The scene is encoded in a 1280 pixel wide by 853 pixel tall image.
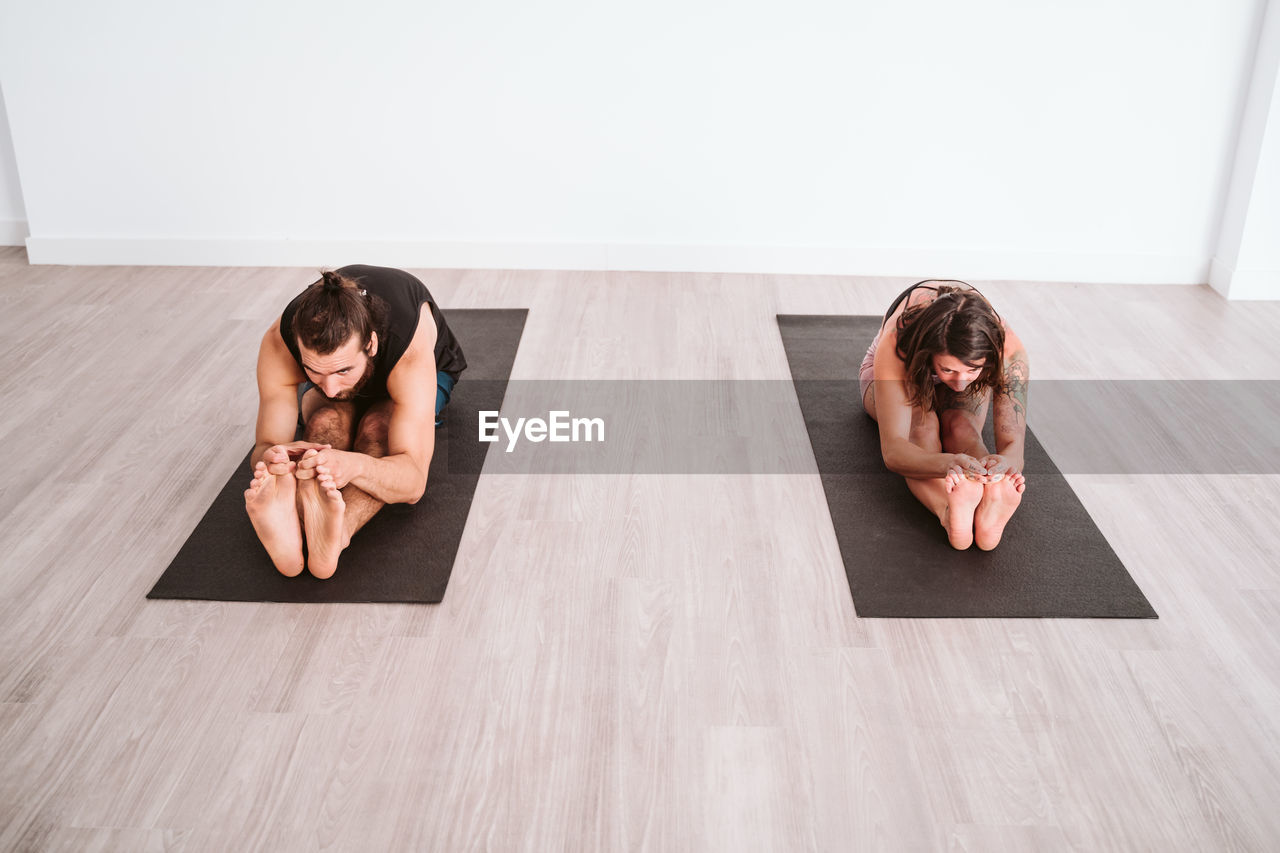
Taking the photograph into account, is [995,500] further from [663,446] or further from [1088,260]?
[1088,260]

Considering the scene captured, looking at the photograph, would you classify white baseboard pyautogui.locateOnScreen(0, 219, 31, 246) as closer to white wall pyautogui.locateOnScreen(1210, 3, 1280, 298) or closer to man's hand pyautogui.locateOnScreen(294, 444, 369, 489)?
man's hand pyautogui.locateOnScreen(294, 444, 369, 489)

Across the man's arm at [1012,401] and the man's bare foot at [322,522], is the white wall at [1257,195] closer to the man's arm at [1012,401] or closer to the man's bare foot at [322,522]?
the man's arm at [1012,401]

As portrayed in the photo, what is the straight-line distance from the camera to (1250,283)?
383 cm

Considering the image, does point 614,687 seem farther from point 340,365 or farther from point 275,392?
point 275,392

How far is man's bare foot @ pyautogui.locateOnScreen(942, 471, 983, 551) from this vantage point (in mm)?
2213

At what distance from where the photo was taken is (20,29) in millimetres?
3691

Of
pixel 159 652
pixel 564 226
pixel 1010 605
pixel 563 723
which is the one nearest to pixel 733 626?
pixel 563 723

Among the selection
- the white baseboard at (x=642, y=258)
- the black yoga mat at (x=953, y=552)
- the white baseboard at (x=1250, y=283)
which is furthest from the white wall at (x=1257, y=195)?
the black yoga mat at (x=953, y=552)

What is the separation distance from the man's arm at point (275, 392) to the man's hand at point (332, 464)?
213 mm

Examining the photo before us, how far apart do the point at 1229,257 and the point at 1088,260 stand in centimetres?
52

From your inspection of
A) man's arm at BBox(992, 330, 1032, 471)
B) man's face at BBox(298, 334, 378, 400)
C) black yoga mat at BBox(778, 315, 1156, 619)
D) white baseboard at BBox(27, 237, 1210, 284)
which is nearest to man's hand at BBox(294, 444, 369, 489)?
man's face at BBox(298, 334, 378, 400)

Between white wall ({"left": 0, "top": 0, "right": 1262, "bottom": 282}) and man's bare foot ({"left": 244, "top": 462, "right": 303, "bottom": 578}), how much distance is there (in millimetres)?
2116
